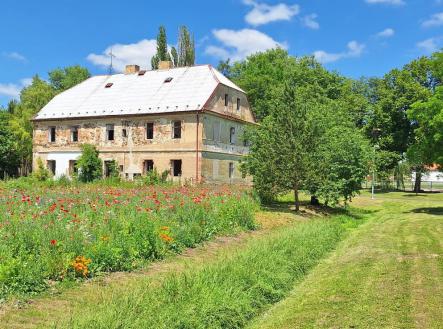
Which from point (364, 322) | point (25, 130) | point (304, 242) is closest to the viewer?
point (364, 322)

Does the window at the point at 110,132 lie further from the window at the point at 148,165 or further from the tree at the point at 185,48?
the tree at the point at 185,48

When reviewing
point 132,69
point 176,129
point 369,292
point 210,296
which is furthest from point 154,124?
point 210,296

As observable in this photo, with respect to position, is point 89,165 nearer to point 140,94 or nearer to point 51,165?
point 51,165

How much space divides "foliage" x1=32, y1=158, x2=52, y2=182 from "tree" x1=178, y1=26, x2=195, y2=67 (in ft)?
78.5

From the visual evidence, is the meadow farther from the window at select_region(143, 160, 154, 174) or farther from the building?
the window at select_region(143, 160, 154, 174)

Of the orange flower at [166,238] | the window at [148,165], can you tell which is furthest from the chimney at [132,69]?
the orange flower at [166,238]

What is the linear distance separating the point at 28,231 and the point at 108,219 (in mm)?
2481

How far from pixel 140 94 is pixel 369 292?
109 feet

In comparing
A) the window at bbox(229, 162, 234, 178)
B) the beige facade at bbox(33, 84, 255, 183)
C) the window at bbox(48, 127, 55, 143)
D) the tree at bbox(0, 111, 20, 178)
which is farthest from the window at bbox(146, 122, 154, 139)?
the tree at bbox(0, 111, 20, 178)

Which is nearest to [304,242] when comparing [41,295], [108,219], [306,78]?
[108,219]

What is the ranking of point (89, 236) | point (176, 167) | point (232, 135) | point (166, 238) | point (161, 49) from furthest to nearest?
1. point (161, 49)
2. point (232, 135)
3. point (176, 167)
4. point (166, 238)
5. point (89, 236)

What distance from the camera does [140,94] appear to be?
129ft

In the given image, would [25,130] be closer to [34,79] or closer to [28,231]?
[34,79]

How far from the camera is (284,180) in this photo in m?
22.0
